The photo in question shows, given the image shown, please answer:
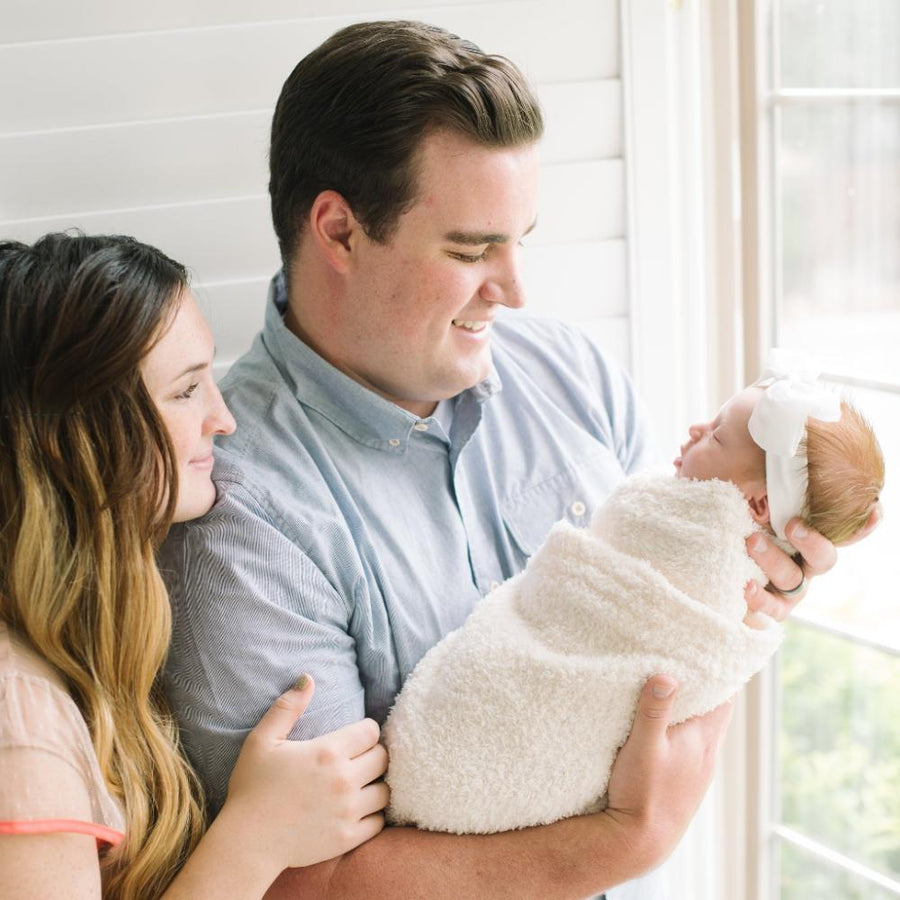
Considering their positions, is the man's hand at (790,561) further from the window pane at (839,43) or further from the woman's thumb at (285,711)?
the window pane at (839,43)

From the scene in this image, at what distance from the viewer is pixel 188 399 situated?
1472 millimetres

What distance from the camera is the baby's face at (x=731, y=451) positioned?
59.9 inches

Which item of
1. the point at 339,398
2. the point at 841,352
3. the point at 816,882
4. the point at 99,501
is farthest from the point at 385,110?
the point at 816,882

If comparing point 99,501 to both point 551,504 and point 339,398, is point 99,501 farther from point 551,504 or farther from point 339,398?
point 551,504

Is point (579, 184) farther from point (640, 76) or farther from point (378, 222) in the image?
point (378, 222)

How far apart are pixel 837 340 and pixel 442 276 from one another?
870 millimetres

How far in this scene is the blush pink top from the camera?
125cm

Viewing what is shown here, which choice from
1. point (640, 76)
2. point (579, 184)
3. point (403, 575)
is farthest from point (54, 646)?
point (640, 76)

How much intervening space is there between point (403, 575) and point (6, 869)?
632 millimetres

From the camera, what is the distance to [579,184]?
2.08 meters

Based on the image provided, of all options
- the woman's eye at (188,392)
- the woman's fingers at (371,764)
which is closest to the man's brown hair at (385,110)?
the woman's eye at (188,392)

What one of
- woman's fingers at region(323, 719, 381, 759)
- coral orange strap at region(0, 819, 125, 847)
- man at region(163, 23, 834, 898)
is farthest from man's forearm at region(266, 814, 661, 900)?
coral orange strap at region(0, 819, 125, 847)

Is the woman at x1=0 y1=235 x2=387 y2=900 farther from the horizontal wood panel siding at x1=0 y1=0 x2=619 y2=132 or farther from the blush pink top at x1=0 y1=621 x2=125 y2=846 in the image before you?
the horizontal wood panel siding at x1=0 y1=0 x2=619 y2=132

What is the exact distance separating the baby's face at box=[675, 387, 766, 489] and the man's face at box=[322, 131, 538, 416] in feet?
1.12
